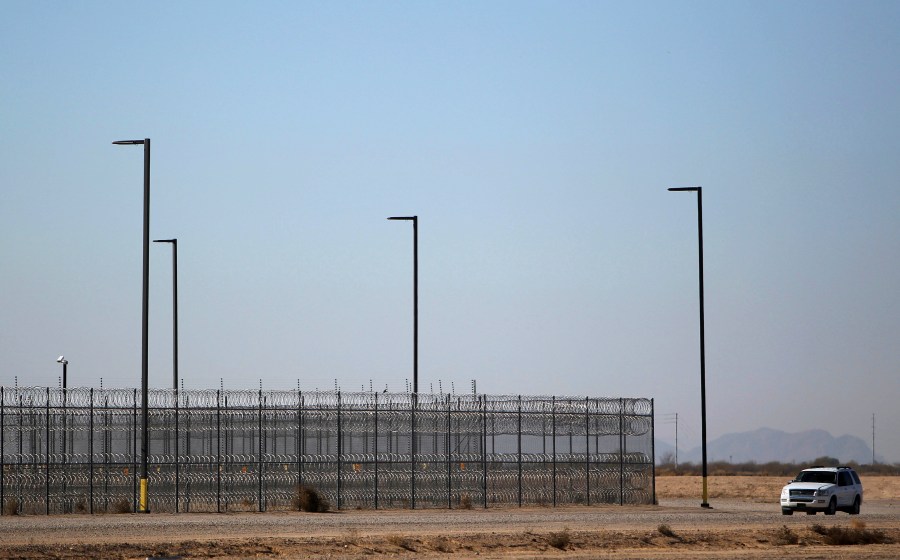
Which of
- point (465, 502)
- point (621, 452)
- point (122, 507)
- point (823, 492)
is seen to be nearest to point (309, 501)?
point (122, 507)

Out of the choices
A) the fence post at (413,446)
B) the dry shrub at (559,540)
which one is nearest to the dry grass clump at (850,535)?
the dry shrub at (559,540)

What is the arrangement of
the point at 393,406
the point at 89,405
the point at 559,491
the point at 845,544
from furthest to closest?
the point at 559,491, the point at 393,406, the point at 89,405, the point at 845,544

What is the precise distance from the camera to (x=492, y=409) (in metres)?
42.4

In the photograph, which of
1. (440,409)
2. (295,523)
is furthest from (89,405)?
(440,409)

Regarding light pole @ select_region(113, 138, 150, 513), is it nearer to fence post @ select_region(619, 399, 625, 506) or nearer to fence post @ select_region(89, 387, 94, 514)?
fence post @ select_region(89, 387, 94, 514)

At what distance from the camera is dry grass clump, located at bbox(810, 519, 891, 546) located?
32000 mm

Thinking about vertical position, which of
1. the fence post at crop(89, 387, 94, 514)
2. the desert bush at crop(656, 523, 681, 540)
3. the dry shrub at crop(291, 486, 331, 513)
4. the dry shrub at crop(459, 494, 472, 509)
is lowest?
the dry shrub at crop(459, 494, 472, 509)

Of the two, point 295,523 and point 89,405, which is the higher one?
point 89,405

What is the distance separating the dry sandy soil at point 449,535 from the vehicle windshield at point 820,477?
378 centimetres

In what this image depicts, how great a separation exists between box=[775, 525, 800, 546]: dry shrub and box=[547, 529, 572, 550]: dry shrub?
5.00 meters

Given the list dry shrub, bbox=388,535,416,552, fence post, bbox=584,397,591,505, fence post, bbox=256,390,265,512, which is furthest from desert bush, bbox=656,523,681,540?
fence post, bbox=584,397,591,505

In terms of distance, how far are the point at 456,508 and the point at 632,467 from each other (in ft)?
22.0

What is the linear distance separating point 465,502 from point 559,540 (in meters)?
13.4

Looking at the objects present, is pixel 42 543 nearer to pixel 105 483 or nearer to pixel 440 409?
pixel 105 483
